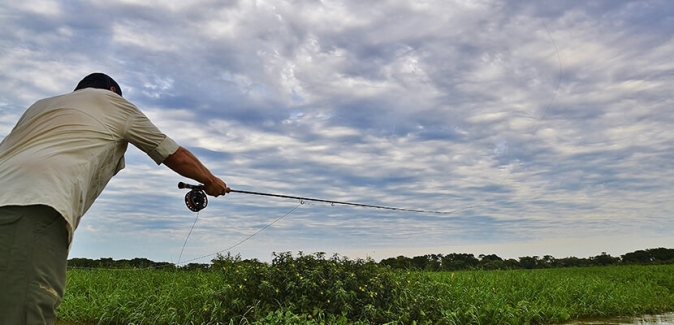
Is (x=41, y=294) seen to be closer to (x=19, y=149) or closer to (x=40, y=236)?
(x=40, y=236)

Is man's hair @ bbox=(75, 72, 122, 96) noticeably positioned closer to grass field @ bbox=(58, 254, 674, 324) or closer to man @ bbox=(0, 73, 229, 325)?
man @ bbox=(0, 73, 229, 325)

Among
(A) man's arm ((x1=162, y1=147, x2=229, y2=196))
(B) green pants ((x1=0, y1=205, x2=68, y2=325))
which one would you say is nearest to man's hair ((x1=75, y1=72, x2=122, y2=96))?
(A) man's arm ((x1=162, y1=147, x2=229, y2=196))

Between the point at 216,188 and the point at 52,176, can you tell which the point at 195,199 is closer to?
the point at 216,188

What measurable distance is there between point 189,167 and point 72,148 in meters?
0.62

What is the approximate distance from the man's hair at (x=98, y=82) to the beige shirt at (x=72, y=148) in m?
0.25

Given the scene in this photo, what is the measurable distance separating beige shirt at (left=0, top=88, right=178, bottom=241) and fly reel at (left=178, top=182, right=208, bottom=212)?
0.60 meters

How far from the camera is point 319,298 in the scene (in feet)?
17.3

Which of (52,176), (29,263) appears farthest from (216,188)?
(29,263)

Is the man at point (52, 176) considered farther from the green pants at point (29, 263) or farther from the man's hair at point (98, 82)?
the man's hair at point (98, 82)

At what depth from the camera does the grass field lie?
514cm

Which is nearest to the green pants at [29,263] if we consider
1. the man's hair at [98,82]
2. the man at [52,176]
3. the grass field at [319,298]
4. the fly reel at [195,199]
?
the man at [52,176]

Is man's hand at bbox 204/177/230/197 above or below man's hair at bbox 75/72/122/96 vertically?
below

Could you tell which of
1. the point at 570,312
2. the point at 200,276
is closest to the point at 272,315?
the point at 200,276

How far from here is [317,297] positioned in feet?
17.3
